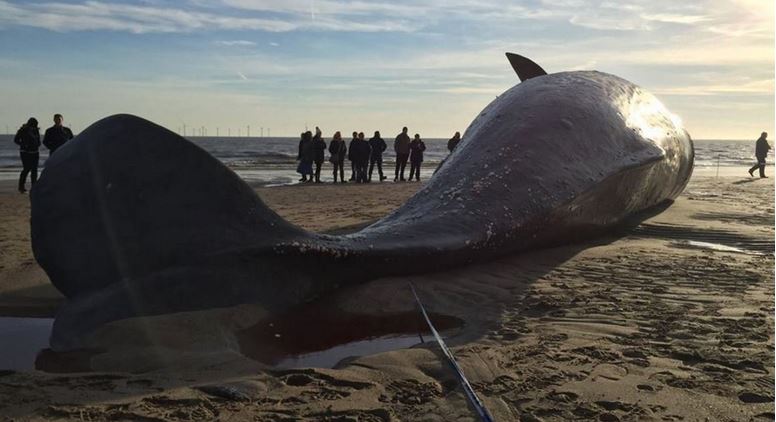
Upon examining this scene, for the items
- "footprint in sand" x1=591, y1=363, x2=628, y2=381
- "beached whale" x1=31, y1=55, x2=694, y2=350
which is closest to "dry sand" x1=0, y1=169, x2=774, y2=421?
"footprint in sand" x1=591, y1=363, x2=628, y2=381

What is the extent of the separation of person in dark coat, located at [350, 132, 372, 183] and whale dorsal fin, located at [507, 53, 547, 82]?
9936mm

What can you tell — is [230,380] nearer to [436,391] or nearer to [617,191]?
[436,391]

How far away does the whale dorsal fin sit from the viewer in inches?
461

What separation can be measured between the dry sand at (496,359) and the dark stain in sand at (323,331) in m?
0.08

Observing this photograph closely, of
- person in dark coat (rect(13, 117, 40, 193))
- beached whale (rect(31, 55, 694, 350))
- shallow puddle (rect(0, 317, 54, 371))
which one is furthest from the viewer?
person in dark coat (rect(13, 117, 40, 193))

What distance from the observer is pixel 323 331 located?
174 inches

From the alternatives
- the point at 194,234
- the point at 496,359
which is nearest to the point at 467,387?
the point at 496,359

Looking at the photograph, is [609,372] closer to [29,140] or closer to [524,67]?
[524,67]

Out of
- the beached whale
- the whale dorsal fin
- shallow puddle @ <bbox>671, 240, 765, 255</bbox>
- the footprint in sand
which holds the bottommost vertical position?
the footprint in sand

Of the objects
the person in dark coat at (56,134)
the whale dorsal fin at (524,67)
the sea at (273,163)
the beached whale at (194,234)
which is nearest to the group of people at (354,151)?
the sea at (273,163)

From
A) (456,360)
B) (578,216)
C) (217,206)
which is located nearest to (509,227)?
(578,216)

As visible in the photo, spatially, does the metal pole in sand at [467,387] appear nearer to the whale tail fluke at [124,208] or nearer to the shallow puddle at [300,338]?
the shallow puddle at [300,338]

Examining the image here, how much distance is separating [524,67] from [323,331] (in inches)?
340

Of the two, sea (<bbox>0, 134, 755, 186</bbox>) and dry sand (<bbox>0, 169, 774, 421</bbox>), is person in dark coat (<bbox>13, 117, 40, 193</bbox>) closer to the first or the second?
sea (<bbox>0, 134, 755, 186</bbox>)
